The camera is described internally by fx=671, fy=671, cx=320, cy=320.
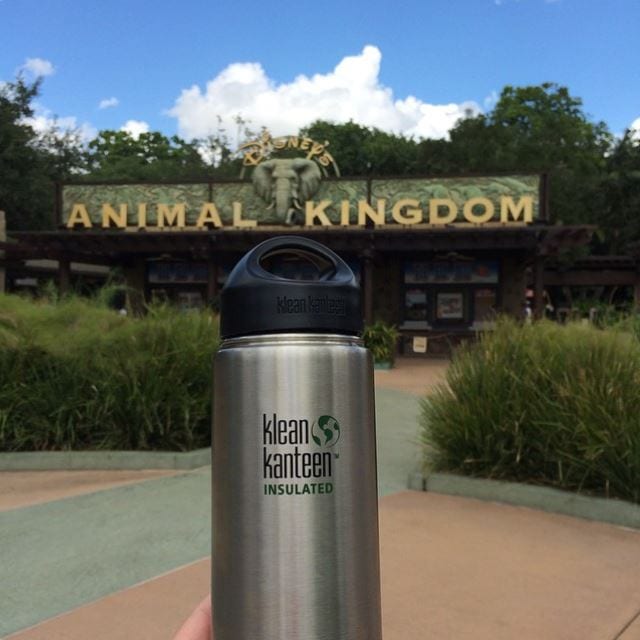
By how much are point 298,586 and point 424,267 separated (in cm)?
1846

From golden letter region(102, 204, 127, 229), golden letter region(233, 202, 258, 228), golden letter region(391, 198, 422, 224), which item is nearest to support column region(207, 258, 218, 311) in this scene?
golden letter region(233, 202, 258, 228)

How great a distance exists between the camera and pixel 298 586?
130 centimetres

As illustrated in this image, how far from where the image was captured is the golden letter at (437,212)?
17562mm

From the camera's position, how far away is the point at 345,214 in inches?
711

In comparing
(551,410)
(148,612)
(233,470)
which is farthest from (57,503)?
(233,470)

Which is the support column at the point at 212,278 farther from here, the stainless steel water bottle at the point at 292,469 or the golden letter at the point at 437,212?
the stainless steel water bottle at the point at 292,469

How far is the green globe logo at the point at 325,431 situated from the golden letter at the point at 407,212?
16.9 m

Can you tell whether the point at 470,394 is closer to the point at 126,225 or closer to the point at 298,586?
the point at 298,586

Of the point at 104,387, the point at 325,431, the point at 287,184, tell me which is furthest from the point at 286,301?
the point at 287,184

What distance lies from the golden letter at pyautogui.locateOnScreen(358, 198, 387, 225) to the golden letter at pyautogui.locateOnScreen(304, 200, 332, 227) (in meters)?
0.91

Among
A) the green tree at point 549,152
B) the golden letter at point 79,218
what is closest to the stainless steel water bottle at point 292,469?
the golden letter at point 79,218

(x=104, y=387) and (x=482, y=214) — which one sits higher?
(x=482, y=214)

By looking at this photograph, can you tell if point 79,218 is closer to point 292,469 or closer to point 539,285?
point 539,285

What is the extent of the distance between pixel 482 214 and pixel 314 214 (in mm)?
4463
